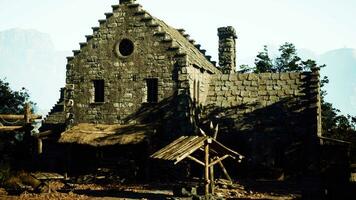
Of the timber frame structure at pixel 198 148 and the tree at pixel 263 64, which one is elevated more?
the tree at pixel 263 64

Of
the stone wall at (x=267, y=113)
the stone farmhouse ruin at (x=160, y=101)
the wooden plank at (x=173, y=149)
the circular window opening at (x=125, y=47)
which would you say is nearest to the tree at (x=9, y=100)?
the stone farmhouse ruin at (x=160, y=101)

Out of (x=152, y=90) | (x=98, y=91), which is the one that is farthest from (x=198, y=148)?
(x=98, y=91)

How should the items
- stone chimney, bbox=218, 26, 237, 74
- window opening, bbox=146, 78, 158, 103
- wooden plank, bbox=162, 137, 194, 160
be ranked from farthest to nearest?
stone chimney, bbox=218, 26, 237, 74, window opening, bbox=146, 78, 158, 103, wooden plank, bbox=162, 137, 194, 160

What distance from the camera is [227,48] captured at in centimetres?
2819

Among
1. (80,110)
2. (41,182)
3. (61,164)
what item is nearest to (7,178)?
(41,182)

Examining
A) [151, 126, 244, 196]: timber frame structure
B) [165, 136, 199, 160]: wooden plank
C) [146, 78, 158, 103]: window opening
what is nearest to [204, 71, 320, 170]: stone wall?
[146, 78, 158, 103]: window opening

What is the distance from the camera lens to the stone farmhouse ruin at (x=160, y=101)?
821 inches

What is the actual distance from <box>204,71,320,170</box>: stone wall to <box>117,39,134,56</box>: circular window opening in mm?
5493

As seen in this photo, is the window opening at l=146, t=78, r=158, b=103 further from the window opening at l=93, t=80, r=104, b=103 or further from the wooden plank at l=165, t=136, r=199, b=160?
the wooden plank at l=165, t=136, r=199, b=160

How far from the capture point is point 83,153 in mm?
22297

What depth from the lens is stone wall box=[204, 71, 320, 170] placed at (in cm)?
2089

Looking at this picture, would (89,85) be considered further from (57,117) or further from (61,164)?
(57,117)

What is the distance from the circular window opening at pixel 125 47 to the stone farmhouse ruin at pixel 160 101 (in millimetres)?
58

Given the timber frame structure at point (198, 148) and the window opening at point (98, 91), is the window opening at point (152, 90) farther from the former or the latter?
the timber frame structure at point (198, 148)
